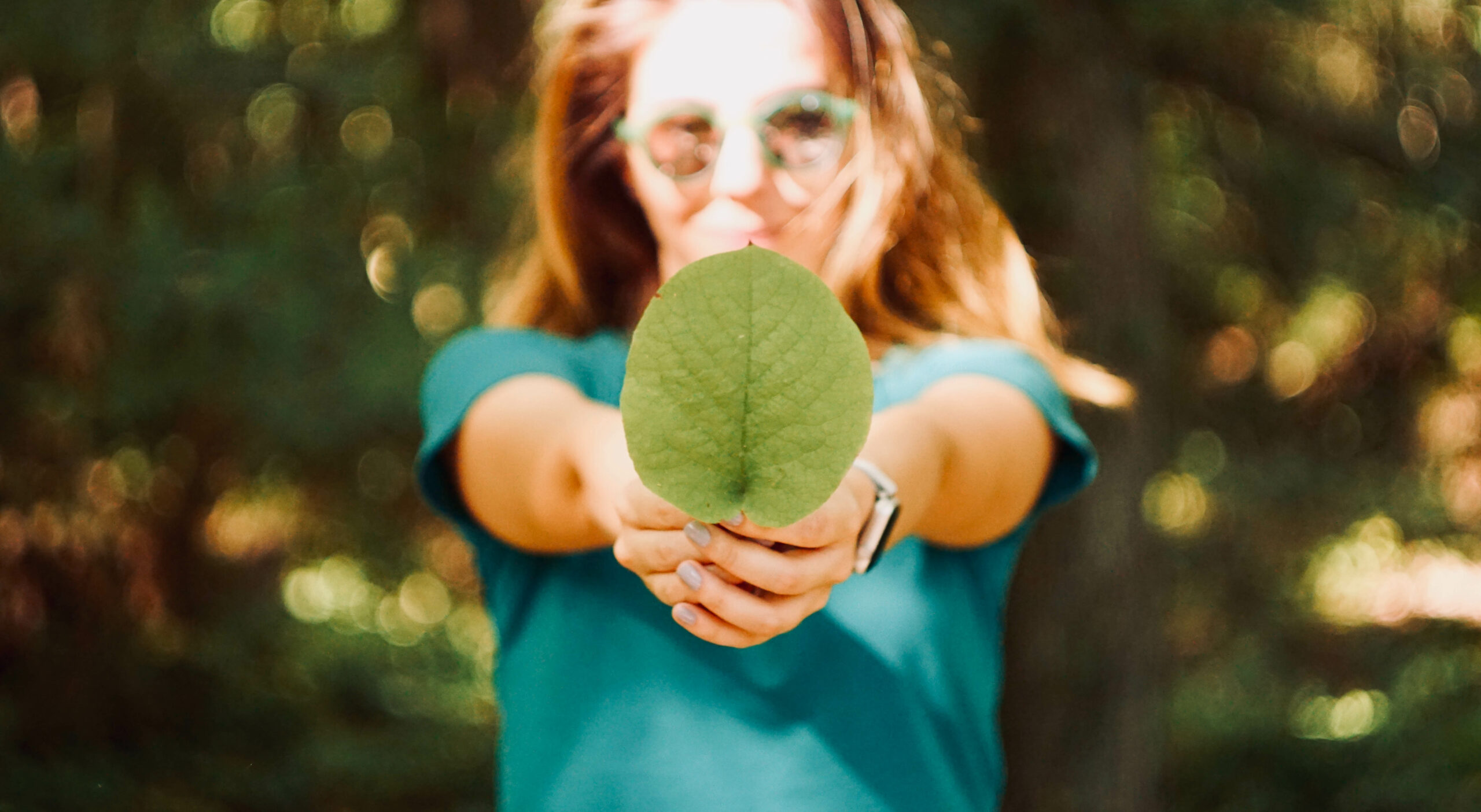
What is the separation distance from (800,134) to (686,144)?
0.11 meters

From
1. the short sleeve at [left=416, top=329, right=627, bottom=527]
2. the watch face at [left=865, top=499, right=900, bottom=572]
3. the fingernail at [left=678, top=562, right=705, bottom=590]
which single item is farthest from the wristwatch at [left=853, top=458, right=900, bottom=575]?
the short sleeve at [left=416, top=329, right=627, bottom=527]

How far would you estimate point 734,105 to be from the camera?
3.62 feet

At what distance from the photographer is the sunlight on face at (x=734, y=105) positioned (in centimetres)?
110

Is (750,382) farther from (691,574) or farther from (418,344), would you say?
(418,344)

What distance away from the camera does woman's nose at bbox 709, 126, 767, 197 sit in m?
1.08

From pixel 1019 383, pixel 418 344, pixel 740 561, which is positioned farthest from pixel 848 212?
pixel 418 344

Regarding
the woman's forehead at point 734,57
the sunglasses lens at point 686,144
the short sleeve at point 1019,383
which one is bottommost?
the short sleeve at point 1019,383

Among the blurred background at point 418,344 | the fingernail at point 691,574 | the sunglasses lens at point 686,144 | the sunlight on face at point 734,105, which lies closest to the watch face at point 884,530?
the fingernail at point 691,574

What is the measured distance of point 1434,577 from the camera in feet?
16.9

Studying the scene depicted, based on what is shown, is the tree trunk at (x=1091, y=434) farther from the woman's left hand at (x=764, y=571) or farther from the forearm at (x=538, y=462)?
the woman's left hand at (x=764, y=571)

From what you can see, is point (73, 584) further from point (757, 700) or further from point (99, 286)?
point (757, 700)

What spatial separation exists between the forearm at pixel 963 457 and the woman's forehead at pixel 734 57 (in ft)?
1.13

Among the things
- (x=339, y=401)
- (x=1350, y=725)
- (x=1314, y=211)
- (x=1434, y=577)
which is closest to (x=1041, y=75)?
(x=339, y=401)

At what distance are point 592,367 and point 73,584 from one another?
8.65ft
